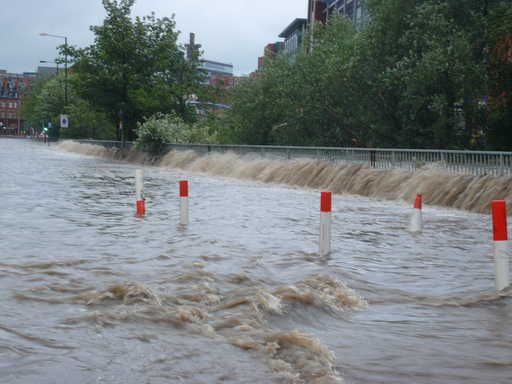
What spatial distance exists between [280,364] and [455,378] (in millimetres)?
1057

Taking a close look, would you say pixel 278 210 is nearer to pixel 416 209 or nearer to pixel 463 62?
pixel 416 209

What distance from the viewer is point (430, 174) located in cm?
1889

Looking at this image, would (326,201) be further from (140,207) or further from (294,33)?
(294,33)

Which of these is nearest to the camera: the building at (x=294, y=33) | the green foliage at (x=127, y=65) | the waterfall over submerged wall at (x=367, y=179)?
the waterfall over submerged wall at (x=367, y=179)

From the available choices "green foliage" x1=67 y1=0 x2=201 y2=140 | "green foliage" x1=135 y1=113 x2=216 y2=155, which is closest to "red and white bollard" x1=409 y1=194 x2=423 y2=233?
"green foliage" x1=135 y1=113 x2=216 y2=155

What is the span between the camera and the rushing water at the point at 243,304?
4.64 m

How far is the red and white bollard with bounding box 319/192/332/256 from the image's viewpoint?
8795mm

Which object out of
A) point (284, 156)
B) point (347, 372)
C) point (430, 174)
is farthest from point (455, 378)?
point (284, 156)

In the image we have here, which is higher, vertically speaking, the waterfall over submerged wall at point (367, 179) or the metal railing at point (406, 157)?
the metal railing at point (406, 157)

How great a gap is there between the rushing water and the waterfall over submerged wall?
4222 millimetres

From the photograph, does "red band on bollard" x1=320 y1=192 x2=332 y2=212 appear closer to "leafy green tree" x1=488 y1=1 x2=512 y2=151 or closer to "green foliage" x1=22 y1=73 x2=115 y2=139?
"leafy green tree" x1=488 y1=1 x2=512 y2=151

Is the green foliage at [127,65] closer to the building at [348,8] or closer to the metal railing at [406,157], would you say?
the building at [348,8]

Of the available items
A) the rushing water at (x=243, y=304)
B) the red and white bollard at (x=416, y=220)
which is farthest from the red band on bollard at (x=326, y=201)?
the red and white bollard at (x=416, y=220)

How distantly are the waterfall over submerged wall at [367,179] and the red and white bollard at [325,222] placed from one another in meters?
7.65
